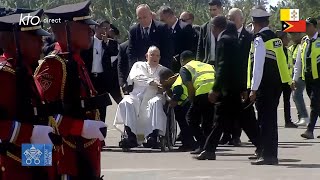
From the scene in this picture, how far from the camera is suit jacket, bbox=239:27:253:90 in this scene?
12567mm

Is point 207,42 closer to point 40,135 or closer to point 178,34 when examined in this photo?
point 178,34

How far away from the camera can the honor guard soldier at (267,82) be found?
12039 mm

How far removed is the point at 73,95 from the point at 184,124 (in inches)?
326

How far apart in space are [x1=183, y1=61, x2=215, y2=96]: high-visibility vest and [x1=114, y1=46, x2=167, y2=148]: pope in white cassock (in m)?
0.98

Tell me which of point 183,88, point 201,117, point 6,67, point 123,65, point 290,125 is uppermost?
point 6,67

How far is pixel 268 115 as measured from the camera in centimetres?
1209

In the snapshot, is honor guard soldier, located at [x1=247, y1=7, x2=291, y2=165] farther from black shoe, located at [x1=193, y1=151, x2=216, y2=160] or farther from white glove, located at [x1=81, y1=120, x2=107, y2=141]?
white glove, located at [x1=81, y1=120, x2=107, y2=141]

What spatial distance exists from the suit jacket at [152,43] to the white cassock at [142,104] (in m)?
0.41

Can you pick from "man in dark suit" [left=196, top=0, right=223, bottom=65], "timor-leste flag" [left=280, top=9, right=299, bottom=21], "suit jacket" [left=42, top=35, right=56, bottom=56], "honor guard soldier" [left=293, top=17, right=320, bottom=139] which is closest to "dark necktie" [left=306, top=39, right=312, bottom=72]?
"honor guard soldier" [left=293, top=17, right=320, bottom=139]

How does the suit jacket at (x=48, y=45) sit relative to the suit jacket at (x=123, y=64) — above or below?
above

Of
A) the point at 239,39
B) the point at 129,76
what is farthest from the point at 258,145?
the point at 129,76

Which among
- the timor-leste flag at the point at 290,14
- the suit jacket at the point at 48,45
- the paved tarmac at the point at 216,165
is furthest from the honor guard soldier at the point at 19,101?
the timor-leste flag at the point at 290,14

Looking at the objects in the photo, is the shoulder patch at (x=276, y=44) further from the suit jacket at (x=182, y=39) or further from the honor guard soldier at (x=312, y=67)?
the suit jacket at (x=182, y=39)

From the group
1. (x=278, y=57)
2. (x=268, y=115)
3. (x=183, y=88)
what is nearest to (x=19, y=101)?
(x=268, y=115)
